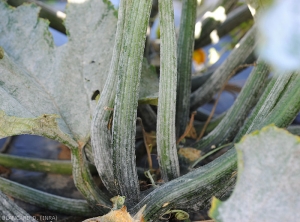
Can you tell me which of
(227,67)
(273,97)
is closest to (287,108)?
(273,97)

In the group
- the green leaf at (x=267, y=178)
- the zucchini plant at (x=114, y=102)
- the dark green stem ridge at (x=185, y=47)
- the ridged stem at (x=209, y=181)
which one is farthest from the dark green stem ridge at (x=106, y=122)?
the green leaf at (x=267, y=178)

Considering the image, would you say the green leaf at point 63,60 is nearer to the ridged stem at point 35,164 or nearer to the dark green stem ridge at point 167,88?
the dark green stem ridge at point 167,88

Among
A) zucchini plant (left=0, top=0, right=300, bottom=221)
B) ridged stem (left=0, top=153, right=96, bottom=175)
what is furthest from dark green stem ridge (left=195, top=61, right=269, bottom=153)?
ridged stem (left=0, top=153, right=96, bottom=175)

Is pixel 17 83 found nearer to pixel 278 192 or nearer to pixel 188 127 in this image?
pixel 188 127

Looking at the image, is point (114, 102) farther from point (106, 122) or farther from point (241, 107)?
point (241, 107)

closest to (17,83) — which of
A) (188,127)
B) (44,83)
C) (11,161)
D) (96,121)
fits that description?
(44,83)

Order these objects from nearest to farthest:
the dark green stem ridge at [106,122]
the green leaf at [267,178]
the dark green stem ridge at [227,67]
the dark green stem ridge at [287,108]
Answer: the green leaf at [267,178] → the dark green stem ridge at [287,108] → the dark green stem ridge at [106,122] → the dark green stem ridge at [227,67]
